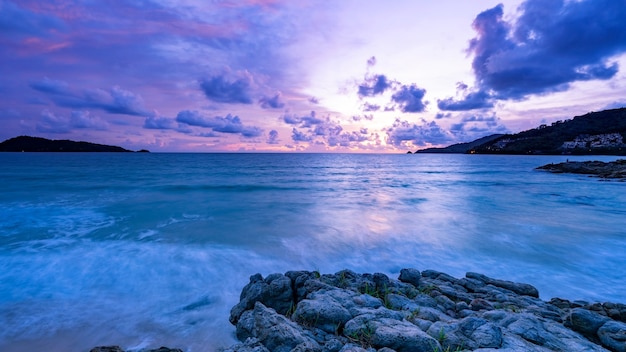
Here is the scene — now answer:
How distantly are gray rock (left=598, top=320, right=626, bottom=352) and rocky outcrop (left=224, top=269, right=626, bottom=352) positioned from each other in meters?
0.01

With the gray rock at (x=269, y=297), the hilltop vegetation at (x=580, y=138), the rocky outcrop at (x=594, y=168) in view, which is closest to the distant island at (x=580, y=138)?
the hilltop vegetation at (x=580, y=138)

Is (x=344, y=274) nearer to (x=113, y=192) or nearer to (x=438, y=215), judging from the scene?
(x=438, y=215)

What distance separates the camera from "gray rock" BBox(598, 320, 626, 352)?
177 inches

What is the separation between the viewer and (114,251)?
10953 millimetres

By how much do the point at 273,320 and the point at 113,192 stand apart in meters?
27.7

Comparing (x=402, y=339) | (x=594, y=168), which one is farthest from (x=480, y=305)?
(x=594, y=168)

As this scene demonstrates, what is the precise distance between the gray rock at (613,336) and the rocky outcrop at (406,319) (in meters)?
0.01

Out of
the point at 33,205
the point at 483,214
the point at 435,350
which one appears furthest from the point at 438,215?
the point at 33,205

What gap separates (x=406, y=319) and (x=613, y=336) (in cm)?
297

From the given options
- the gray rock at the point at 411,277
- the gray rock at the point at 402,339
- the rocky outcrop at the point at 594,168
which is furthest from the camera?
the rocky outcrop at the point at 594,168

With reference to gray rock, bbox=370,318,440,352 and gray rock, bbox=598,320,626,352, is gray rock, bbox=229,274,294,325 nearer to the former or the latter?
gray rock, bbox=370,318,440,352

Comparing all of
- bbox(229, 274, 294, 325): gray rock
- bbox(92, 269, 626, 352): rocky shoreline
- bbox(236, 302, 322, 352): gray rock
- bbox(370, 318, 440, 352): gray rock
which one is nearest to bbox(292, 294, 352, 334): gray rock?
bbox(92, 269, 626, 352): rocky shoreline

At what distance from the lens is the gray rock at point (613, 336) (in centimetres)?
449

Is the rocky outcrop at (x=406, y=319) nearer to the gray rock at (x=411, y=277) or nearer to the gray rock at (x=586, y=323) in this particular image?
the gray rock at (x=586, y=323)
